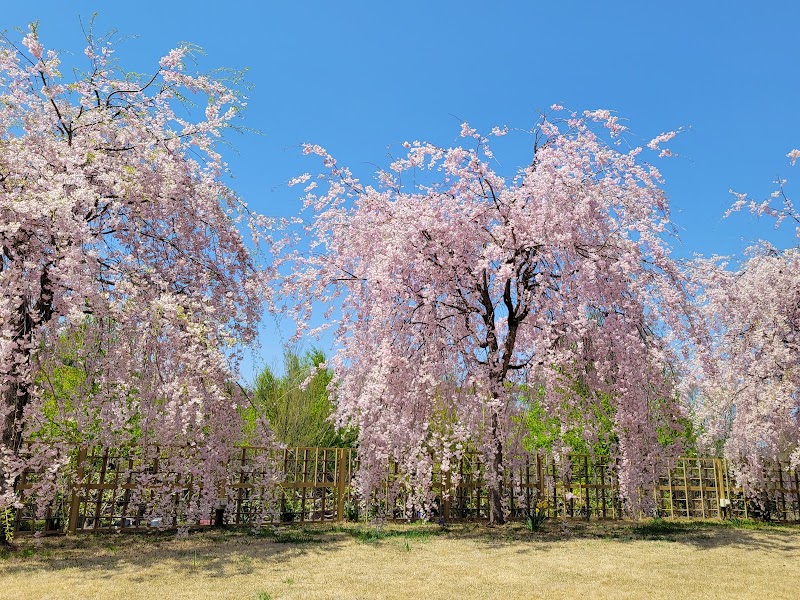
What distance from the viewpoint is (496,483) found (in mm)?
11500

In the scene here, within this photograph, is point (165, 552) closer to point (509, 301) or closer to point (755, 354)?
point (509, 301)

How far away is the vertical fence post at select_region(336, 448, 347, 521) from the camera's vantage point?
45.5ft

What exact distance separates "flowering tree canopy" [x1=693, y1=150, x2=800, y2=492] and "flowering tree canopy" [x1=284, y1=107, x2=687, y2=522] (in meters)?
2.96

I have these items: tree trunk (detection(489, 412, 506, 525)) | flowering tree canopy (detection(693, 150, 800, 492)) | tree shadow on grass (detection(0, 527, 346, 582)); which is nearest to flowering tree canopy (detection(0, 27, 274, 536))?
tree shadow on grass (detection(0, 527, 346, 582))

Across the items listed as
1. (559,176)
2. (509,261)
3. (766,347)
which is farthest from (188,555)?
(766,347)

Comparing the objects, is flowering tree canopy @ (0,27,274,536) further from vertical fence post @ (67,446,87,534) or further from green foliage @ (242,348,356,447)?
green foliage @ (242,348,356,447)

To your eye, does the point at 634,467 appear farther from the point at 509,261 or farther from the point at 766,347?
the point at 766,347

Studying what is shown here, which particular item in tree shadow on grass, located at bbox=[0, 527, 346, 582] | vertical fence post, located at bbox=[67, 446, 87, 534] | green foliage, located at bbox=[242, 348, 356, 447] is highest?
green foliage, located at bbox=[242, 348, 356, 447]

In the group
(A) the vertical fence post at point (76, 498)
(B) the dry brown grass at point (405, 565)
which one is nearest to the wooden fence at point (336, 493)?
(A) the vertical fence post at point (76, 498)

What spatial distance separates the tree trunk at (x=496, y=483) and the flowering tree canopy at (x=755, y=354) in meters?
4.44

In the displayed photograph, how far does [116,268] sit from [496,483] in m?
7.26

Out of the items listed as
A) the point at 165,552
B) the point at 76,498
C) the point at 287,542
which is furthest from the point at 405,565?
the point at 76,498

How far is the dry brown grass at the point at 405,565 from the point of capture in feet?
22.7

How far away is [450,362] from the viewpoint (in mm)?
11258
